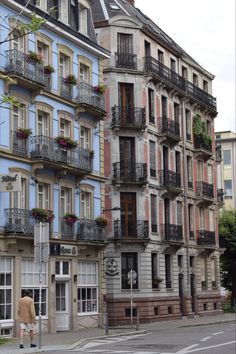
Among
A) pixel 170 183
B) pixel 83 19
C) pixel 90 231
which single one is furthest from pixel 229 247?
pixel 83 19

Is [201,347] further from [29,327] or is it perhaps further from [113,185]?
[113,185]

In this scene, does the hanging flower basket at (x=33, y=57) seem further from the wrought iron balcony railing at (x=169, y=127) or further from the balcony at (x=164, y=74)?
the wrought iron balcony railing at (x=169, y=127)

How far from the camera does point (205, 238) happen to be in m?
51.6

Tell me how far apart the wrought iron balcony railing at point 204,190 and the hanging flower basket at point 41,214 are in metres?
22.6

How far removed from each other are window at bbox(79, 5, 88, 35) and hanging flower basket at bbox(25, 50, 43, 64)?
19.3 ft

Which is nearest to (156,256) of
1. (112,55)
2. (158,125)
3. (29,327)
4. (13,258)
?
(158,125)

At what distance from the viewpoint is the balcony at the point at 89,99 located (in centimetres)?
3447

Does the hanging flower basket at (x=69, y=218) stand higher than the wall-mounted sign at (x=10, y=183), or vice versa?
the wall-mounted sign at (x=10, y=183)

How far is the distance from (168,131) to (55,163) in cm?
1680

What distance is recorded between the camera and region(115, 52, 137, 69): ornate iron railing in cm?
4400

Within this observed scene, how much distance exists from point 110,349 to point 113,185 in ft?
70.5

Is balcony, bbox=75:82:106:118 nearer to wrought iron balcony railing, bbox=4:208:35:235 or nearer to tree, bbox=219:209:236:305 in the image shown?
wrought iron balcony railing, bbox=4:208:35:235

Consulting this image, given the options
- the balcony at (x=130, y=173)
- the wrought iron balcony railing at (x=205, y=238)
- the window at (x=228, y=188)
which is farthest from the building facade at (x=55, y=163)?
the window at (x=228, y=188)

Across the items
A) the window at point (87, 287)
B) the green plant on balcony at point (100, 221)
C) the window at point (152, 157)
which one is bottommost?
the window at point (87, 287)
